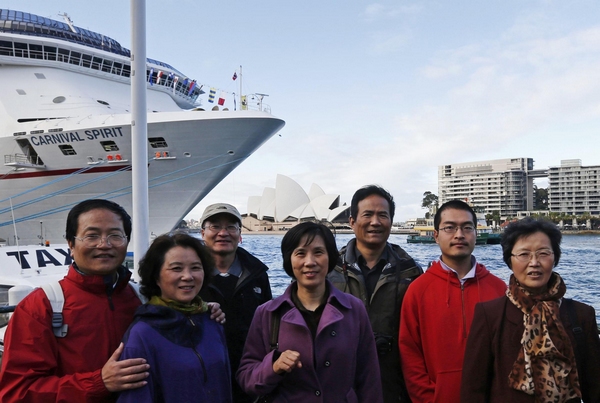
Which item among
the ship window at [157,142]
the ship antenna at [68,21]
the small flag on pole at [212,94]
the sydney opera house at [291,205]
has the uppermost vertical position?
the ship antenna at [68,21]

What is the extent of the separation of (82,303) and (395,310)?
1354mm

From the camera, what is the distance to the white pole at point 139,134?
12.5 ft

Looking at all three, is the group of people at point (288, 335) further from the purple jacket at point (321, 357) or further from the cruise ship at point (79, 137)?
the cruise ship at point (79, 137)

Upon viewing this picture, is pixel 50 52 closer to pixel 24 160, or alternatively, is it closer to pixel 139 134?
pixel 24 160

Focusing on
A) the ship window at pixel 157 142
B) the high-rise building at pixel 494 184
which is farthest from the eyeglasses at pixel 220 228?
the high-rise building at pixel 494 184

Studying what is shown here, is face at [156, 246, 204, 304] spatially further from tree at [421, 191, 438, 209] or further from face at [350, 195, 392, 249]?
tree at [421, 191, 438, 209]

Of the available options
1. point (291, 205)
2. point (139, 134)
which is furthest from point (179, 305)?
point (291, 205)

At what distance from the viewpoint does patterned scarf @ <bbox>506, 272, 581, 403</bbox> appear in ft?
5.46

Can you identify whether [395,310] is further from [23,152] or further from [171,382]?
[23,152]

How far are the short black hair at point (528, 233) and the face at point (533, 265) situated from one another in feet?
0.05

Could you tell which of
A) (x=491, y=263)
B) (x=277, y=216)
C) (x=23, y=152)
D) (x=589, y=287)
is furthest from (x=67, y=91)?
(x=277, y=216)

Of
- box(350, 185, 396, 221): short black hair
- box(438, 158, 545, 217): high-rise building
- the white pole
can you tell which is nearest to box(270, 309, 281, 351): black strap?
box(350, 185, 396, 221): short black hair

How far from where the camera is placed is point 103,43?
1653cm

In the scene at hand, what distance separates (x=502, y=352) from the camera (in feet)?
5.88
